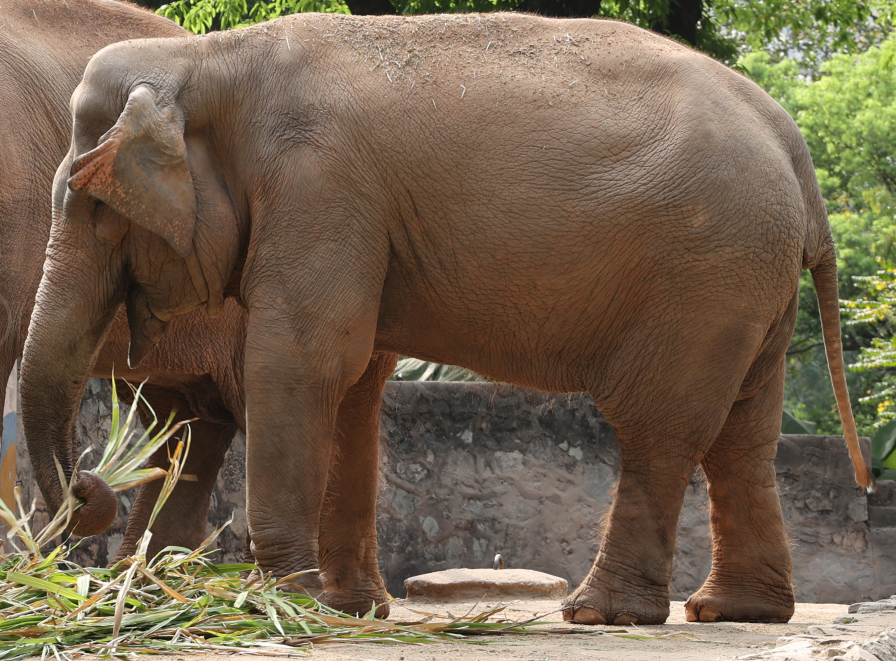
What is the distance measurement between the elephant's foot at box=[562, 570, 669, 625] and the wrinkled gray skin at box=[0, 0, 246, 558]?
168cm

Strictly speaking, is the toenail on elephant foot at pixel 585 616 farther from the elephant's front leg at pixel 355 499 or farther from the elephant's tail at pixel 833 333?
the elephant's tail at pixel 833 333

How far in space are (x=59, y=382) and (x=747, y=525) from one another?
8.37 ft

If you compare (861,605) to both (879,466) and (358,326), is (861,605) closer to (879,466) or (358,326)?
(358,326)

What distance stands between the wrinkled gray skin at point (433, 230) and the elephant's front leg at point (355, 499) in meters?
0.60

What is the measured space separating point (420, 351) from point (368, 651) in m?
1.41

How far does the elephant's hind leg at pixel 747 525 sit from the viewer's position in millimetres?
4594

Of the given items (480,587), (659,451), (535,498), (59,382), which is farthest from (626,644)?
(535,498)

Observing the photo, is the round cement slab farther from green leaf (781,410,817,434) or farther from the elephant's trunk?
green leaf (781,410,817,434)

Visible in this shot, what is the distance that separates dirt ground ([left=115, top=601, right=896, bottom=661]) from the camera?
3.22 meters

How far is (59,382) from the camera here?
3873 millimetres

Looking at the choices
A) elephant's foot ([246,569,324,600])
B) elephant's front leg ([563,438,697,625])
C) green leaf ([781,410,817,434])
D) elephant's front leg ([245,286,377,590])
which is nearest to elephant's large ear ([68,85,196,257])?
elephant's front leg ([245,286,377,590])

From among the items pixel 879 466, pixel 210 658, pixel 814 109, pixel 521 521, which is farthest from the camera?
pixel 814 109

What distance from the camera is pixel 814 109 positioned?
22.8 m

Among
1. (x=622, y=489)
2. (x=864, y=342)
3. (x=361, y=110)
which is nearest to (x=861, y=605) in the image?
(x=622, y=489)
